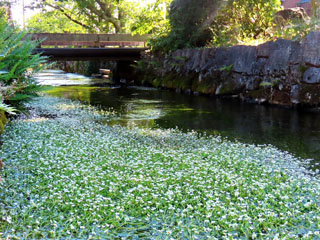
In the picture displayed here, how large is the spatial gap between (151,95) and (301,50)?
28.8ft

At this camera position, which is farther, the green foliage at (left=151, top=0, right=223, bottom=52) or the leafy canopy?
the leafy canopy

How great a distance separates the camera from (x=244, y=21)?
78.3 ft

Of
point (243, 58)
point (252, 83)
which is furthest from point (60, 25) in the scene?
point (252, 83)

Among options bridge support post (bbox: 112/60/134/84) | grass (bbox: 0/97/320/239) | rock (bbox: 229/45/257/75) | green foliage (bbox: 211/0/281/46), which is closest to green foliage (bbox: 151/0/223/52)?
green foliage (bbox: 211/0/281/46)

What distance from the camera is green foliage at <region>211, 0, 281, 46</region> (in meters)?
23.0

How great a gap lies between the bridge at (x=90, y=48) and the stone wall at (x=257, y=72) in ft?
19.2

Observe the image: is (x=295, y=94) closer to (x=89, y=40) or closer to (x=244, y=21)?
(x=244, y=21)

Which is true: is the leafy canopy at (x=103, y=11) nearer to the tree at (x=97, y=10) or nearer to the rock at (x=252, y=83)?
the tree at (x=97, y=10)

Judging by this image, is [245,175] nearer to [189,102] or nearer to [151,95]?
[189,102]

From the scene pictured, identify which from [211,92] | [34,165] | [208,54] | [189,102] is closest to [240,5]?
[208,54]

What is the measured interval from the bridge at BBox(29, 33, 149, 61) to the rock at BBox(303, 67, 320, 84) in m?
15.5

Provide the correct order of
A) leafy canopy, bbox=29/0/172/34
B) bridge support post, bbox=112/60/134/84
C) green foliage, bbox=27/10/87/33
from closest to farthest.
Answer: bridge support post, bbox=112/60/134/84, leafy canopy, bbox=29/0/172/34, green foliage, bbox=27/10/87/33

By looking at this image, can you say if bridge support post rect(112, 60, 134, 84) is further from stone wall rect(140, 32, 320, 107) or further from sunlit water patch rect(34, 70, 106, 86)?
stone wall rect(140, 32, 320, 107)

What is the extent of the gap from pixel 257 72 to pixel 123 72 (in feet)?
58.3
